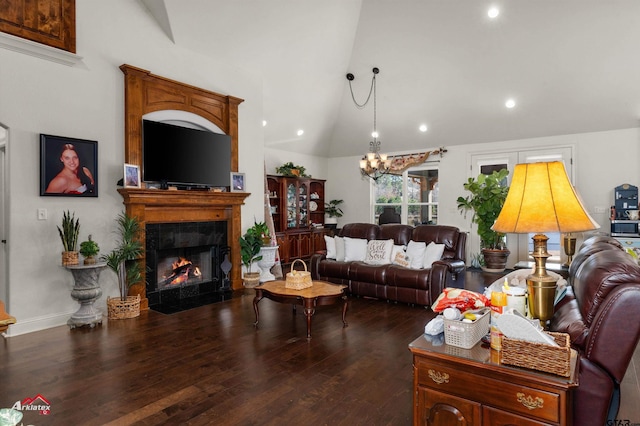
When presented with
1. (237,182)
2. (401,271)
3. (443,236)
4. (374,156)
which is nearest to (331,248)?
(401,271)

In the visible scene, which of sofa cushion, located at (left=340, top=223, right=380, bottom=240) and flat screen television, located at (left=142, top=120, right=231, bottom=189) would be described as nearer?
flat screen television, located at (left=142, top=120, right=231, bottom=189)

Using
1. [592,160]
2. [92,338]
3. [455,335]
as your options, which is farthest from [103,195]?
[592,160]

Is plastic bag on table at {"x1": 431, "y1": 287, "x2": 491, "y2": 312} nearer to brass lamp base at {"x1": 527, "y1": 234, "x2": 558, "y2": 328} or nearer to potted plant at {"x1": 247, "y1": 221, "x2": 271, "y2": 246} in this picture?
brass lamp base at {"x1": 527, "y1": 234, "x2": 558, "y2": 328}

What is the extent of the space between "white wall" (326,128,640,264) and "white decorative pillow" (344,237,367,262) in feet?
A: 11.4

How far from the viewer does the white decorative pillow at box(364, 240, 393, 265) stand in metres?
5.33

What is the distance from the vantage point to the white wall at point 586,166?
664cm

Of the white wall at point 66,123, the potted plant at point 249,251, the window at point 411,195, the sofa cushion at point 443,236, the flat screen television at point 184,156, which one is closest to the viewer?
the white wall at point 66,123

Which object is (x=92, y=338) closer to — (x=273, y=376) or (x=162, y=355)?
(x=162, y=355)

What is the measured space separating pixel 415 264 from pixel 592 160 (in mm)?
4360

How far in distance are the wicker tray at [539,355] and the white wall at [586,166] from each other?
258 inches

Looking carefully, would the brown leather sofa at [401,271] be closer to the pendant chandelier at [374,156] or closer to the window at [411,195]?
the pendant chandelier at [374,156]

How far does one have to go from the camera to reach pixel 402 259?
5.16 metres

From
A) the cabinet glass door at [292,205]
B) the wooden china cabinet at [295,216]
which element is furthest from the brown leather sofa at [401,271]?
the cabinet glass door at [292,205]

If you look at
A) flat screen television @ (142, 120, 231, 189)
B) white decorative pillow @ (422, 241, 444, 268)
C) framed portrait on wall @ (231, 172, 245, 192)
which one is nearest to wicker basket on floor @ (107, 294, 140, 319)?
flat screen television @ (142, 120, 231, 189)
